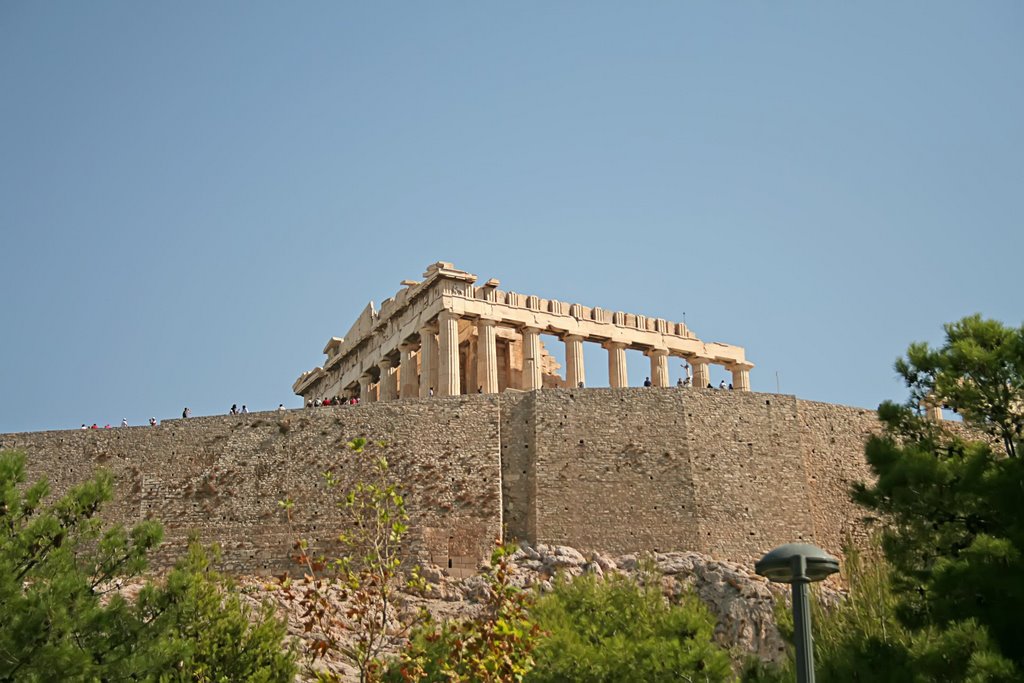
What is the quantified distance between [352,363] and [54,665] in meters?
33.1

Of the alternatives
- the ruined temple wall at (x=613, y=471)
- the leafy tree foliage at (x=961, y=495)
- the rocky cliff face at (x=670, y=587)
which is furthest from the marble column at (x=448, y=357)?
the leafy tree foliage at (x=961, y=495)

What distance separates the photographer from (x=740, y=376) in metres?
51.7

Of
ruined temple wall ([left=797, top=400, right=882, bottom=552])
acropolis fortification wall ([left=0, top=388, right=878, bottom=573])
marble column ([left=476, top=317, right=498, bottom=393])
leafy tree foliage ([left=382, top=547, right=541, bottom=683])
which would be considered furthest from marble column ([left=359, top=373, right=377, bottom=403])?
leafy tree foliage ([left=382, top=547, right=541, bottom=683])

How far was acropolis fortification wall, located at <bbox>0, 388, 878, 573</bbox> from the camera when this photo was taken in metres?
35.6

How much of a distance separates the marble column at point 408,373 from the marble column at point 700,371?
9494 mm

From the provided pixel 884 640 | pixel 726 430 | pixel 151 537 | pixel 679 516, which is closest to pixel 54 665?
pixel 151 537

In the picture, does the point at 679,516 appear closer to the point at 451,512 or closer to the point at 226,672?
the point at 451,512

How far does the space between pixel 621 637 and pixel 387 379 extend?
76.4 feet

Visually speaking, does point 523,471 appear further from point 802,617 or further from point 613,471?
point 802,617

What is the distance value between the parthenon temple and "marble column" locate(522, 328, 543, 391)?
0.03 metres

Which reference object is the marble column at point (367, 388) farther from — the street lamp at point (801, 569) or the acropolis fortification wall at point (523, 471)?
the street lamp at point (801, 569)

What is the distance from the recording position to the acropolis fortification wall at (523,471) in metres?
35.6

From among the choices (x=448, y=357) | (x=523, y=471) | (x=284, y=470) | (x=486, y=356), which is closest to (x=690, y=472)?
(x=523, y=471)

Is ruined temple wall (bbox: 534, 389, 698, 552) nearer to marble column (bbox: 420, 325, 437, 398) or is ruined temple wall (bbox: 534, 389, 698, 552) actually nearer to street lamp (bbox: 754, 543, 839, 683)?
marble column (bbox: 420, 325, 437, 398)
